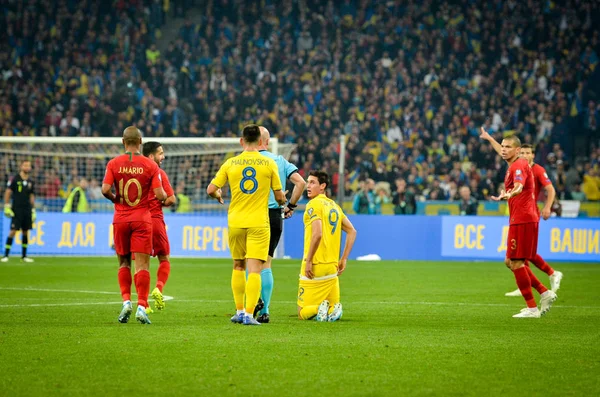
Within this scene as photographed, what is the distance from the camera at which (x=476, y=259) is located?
24.9 metres

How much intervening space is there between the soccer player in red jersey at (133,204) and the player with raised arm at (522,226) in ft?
13.3

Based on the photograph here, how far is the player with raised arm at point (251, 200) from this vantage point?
9984 mm

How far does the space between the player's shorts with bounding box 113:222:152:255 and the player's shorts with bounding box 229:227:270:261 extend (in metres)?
0.86

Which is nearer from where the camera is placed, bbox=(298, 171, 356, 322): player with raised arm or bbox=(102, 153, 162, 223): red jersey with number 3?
bbox=(102, 153, 162, 223): red jersey with number 3

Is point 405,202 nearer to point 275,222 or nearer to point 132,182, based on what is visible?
point 275,222

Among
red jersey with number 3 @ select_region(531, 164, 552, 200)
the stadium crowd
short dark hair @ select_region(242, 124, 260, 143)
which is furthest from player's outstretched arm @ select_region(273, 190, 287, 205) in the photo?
the stadium crowd

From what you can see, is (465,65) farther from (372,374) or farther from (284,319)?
(372,374)

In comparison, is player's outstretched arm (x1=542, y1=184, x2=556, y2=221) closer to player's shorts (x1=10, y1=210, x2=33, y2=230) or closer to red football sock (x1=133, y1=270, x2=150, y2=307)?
red football sock (x1=133, y1=270, x2=150, y2=307)

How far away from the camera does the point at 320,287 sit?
436 inches

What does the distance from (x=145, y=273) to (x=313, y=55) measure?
25.6m

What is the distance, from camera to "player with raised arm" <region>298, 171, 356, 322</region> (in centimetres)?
1094

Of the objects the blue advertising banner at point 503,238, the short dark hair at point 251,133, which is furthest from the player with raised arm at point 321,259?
A: the blue advertising banner at point 503,238

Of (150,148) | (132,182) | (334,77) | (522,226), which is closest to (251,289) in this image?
(132,182)

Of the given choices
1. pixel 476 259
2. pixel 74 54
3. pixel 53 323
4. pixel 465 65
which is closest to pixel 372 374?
pixel 53 323
